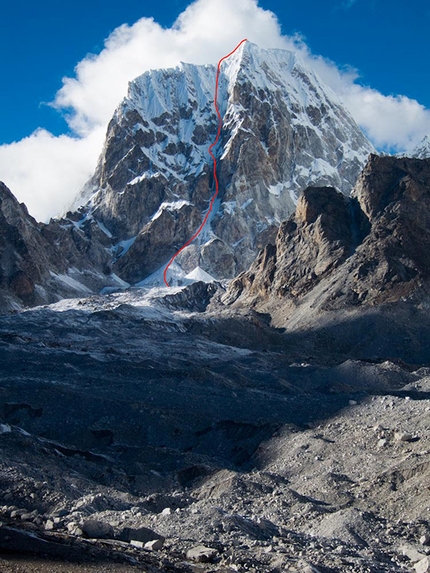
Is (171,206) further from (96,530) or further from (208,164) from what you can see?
(96,530)

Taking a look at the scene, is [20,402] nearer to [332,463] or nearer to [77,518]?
[332,463]

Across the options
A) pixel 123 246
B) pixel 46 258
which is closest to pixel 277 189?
pixel 123 246

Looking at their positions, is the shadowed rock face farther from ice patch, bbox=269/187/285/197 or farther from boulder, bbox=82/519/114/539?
ice patch, bbox=269/187/285/197

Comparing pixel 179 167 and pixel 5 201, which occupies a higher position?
pixel 179 167

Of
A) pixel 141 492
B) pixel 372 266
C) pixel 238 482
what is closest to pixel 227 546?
pixel 238 482

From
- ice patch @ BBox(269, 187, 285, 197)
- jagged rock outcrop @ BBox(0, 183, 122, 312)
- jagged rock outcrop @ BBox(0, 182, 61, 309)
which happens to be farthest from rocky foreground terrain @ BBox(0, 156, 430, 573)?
ice patch @ BBox(269, 187, 285, 197)

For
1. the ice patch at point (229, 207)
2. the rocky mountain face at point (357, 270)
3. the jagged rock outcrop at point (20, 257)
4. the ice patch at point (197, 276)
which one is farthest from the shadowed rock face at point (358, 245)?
the ice patch at point (229, 207)
